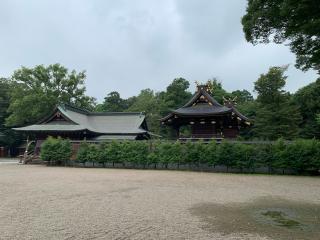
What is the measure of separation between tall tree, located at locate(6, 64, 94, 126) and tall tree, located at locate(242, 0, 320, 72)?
115ft

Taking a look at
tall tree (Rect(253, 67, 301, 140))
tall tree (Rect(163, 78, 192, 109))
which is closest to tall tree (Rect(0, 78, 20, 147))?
tall tree (Rect(163, 78, 192, 109))

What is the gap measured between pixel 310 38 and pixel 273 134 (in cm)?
2571

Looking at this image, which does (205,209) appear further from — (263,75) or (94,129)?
(263,75)

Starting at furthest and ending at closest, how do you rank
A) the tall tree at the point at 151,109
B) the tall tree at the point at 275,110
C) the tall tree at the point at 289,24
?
the tall tree at the point at 151,109
the tall tree at the point at 275,110
the tall tree at the point at 289,24

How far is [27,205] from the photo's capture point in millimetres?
8609

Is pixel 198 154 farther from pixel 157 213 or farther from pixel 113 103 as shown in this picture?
pixel 113 103

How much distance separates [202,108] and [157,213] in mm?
21213

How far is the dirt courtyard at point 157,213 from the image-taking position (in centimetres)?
588

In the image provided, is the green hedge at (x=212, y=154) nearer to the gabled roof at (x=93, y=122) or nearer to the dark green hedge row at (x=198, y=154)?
the dark green hedge row at (x=198, y=154)

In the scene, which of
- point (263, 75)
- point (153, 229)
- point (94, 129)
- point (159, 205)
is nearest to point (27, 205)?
point (159, 205)

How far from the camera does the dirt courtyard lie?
588cm

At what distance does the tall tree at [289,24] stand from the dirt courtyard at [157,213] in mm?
4512

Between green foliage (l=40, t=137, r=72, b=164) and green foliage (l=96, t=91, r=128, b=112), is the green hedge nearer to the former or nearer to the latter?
green foliage (l=40, t=137, r=72, b=164)

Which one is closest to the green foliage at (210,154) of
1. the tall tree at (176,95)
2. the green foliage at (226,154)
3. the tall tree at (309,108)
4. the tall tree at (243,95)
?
the green foliage at (226,154)
